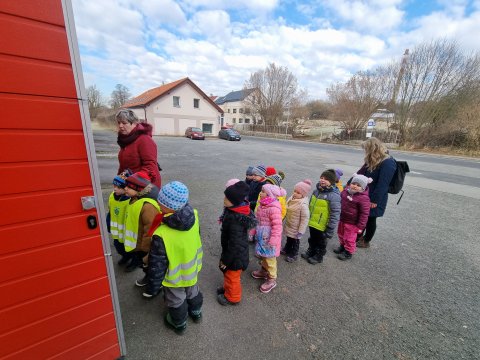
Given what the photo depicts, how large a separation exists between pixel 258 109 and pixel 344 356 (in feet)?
139

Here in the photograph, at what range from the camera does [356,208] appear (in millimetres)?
3355

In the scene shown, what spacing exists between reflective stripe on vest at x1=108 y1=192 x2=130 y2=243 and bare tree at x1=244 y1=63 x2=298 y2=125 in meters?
39.7

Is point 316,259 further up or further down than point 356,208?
further down

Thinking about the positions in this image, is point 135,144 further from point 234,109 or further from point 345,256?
point 234,109

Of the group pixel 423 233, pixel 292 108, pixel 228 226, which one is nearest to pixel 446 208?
pixel 423 233

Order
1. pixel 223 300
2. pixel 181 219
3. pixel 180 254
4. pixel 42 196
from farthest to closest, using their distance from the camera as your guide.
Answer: pixel 223 300
pixel 180 254
pixel 181 219
pixel 42 196

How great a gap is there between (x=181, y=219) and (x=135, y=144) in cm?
135

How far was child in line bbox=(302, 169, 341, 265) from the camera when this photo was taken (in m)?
3.16

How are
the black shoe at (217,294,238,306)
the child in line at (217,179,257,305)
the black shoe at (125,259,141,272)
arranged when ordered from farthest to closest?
the black shoe at (125,259,141,272), the black shoe at (217,294,238,306), the child in line at (217,179,257,305)

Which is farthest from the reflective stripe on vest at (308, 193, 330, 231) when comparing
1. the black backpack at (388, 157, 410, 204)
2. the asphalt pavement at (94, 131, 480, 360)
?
the black backpack at (388, 157, 410, 204)

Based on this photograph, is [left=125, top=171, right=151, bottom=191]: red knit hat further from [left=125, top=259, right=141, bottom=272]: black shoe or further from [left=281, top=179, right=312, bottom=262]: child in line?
[left=281, top=179, right=312, bottom=262]: child in line

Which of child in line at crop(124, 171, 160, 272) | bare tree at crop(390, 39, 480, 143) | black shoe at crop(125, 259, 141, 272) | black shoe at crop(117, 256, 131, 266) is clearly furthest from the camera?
bare tree at crop(390, 39, 480, 143)

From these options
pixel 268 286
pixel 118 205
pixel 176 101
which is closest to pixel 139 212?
pixel 118 205

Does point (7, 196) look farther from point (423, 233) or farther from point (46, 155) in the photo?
point (423, 233)
